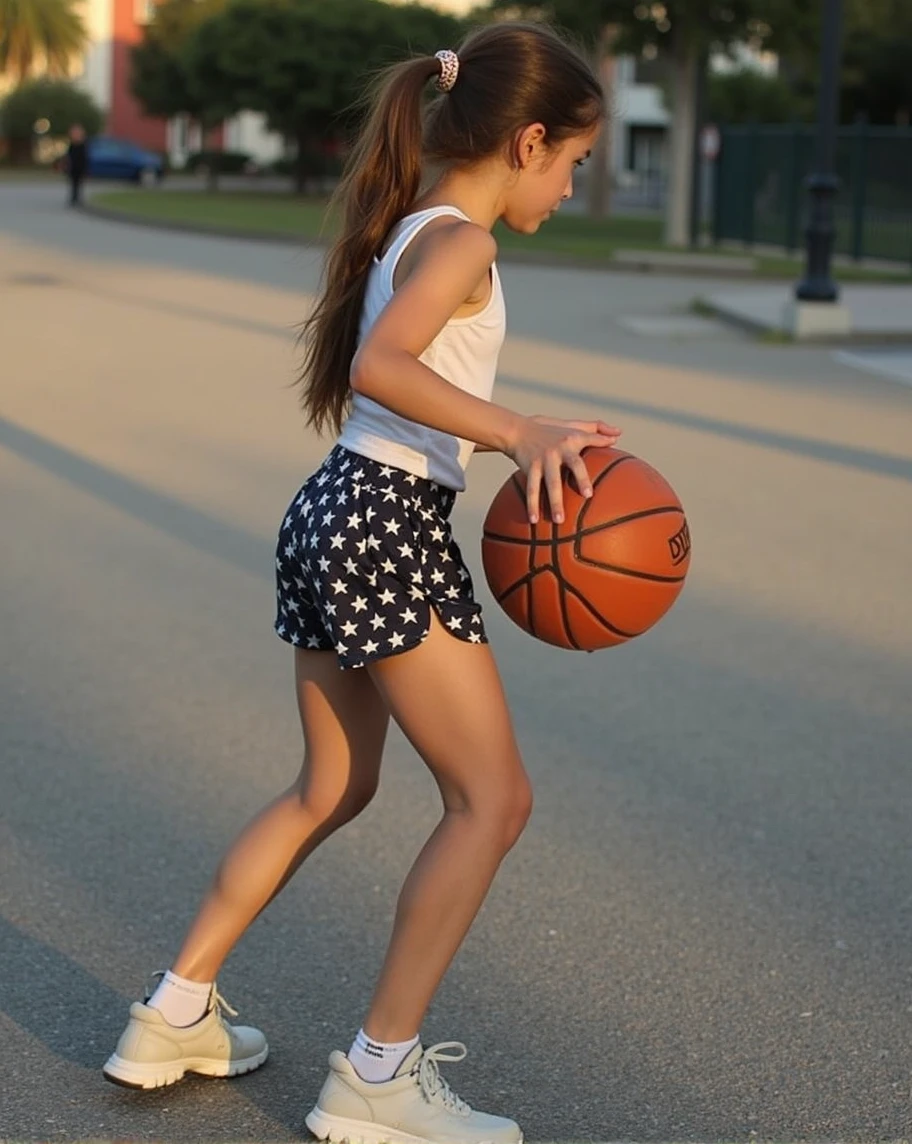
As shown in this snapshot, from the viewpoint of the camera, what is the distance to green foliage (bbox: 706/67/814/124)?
209 feet

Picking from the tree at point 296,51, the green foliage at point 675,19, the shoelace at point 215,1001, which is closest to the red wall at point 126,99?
the tree at point 296,51

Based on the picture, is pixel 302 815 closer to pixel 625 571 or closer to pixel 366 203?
pixel 625 571

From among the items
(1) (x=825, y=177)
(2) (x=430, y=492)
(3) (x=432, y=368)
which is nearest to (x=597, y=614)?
(2) (x=430, y=492)

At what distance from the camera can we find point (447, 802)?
10.3 ft

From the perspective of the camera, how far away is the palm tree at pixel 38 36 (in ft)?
263

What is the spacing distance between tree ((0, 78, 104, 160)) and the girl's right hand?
78.5 meters

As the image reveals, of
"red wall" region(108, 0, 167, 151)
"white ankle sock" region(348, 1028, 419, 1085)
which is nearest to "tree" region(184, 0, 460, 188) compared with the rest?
"red wall" region(108, 0, 167, 151)

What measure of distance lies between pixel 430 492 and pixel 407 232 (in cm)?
42

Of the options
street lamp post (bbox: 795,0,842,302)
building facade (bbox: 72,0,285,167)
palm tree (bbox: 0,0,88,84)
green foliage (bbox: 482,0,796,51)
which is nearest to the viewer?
street lamp post (bbox: 795,0,842,302)

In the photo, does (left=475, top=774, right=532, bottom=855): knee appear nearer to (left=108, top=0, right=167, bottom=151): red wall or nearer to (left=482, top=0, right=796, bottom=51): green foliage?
(left=482, top=0, right=796, bottom=51): green foliage

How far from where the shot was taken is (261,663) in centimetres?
654

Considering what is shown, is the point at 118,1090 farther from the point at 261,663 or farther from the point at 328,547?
the point at 261,663

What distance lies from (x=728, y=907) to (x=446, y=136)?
2.09 meters

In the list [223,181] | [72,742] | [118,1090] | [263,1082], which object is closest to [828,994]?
[263,1082]
